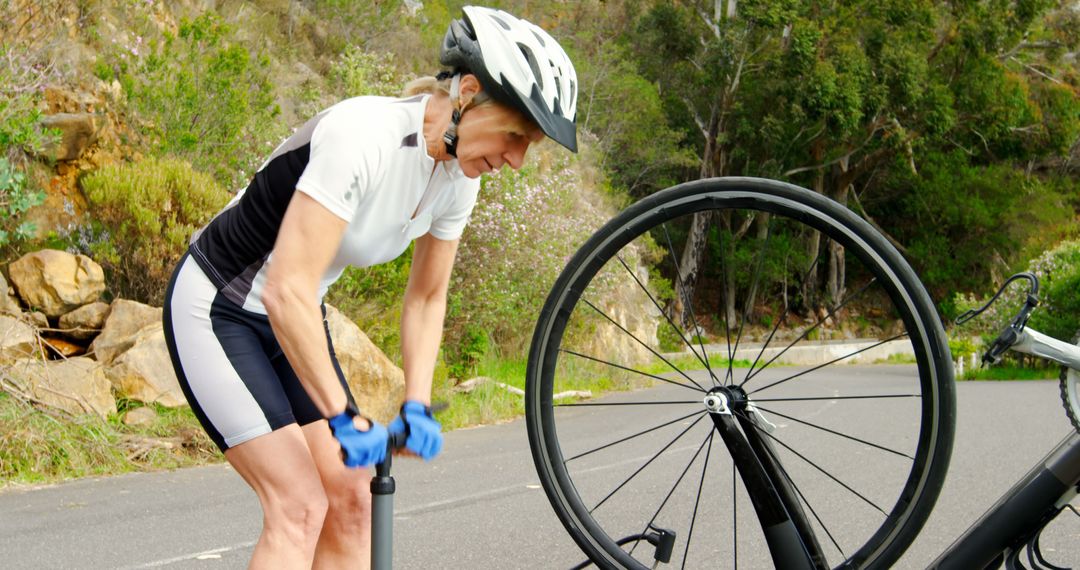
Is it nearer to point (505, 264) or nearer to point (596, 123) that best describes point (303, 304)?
point (505, 264)

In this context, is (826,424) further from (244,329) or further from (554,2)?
(554,2)

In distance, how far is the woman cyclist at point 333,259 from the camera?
2.36m

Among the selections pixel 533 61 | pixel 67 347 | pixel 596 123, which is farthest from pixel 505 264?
pixel 596 123

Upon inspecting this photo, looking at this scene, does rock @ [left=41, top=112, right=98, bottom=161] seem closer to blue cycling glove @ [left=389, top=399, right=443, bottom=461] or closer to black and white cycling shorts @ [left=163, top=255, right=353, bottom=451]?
black and white cycling shorts @ [left=163, top=255, right=353, bottom=451]

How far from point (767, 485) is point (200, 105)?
38.2ft

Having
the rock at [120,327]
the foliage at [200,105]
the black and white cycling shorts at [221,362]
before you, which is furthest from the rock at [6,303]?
the black and white cycling shorts at [221,362]

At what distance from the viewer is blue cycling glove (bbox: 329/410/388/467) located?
2.26 m

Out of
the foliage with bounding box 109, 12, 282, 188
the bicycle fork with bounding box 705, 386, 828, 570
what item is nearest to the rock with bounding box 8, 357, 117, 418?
the foliage with bounding box 109, 12, 282, 188

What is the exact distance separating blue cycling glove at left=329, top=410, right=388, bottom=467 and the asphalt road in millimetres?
2650

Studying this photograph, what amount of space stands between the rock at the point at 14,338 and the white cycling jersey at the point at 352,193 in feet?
19.8

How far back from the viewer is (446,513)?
6.15m

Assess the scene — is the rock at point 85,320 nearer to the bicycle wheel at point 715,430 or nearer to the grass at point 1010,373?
the bicycle wheel at point 715,430

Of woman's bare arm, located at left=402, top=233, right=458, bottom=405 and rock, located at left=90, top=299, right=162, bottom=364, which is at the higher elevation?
woman's bare arm, located at left=402, top=233, right=458, bottom=405

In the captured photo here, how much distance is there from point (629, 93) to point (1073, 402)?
34.4 metres
